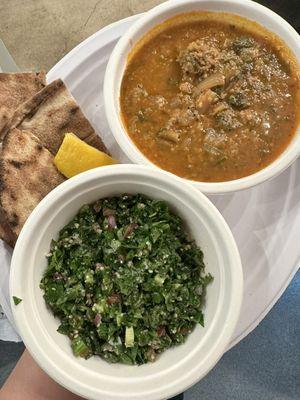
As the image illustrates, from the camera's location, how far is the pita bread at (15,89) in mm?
1926

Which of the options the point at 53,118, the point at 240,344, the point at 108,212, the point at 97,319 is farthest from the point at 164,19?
the point at 240,344

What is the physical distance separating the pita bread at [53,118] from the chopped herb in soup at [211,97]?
224mm

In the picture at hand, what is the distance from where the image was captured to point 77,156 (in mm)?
1807

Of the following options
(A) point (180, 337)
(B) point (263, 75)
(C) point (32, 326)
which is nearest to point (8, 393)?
(C) point (32, 326)

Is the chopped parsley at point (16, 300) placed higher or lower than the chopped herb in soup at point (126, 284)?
higher

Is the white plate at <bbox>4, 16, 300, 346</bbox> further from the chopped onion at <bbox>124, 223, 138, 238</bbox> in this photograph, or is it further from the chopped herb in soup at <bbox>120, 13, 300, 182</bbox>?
the chopped onion at <bbox>124, 223, 138, 238</bbox>

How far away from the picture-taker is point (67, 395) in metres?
1.97

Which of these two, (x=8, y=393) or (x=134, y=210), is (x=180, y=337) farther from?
(x=8, y=393)

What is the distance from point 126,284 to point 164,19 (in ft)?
3.07

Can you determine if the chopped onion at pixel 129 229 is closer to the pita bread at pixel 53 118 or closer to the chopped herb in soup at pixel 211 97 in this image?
the chopped herb in soup at pixel 211 97

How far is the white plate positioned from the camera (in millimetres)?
1927

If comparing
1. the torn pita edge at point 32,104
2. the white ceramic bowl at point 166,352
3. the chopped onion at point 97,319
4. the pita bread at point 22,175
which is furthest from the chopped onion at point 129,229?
the torn pita edge at point 32,104

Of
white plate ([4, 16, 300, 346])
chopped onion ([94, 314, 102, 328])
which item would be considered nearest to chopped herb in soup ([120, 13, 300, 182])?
white plate ([4, 16, 300, 346])

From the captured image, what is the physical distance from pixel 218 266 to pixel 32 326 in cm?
55
